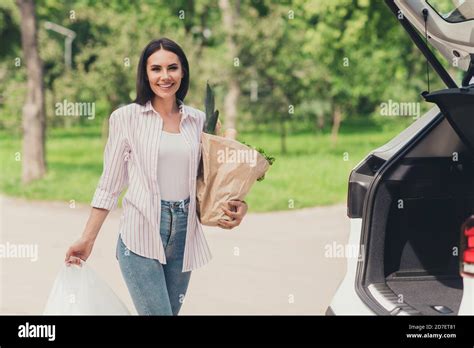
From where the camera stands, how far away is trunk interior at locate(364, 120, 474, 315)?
14.7 feet

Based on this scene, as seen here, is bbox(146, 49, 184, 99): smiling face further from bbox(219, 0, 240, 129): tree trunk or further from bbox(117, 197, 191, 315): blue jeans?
bbox(219, 0, 240, 129): tree trunk

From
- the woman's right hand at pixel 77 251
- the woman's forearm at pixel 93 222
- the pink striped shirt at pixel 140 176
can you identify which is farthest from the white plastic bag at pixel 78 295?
the pink striped shirt at pixel 140 176

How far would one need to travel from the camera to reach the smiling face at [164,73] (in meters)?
4.25

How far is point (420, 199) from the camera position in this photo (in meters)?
4.74

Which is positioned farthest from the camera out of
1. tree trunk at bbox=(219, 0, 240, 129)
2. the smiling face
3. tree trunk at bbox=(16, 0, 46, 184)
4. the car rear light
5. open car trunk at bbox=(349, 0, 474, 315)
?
tree trunk at bbox=(219, 0, 240, 129)

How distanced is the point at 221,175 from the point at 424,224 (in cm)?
122

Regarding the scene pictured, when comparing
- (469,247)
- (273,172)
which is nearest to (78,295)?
(469,247)

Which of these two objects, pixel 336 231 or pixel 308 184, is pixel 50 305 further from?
pixel 308 184

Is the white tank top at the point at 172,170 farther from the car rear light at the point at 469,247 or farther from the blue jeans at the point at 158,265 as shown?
the car rear light at the point at 469,247

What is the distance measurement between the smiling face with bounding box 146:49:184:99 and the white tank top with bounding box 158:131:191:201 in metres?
0.22

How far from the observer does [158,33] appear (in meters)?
21.1

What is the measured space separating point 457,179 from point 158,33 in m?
16.8

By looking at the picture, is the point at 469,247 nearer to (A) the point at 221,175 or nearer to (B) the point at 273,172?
(A) the point at 221,175

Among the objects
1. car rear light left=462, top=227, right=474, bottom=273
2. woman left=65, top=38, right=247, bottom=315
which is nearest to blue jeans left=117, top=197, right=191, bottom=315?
woman left=65, top=38, right=247, bottom=315
